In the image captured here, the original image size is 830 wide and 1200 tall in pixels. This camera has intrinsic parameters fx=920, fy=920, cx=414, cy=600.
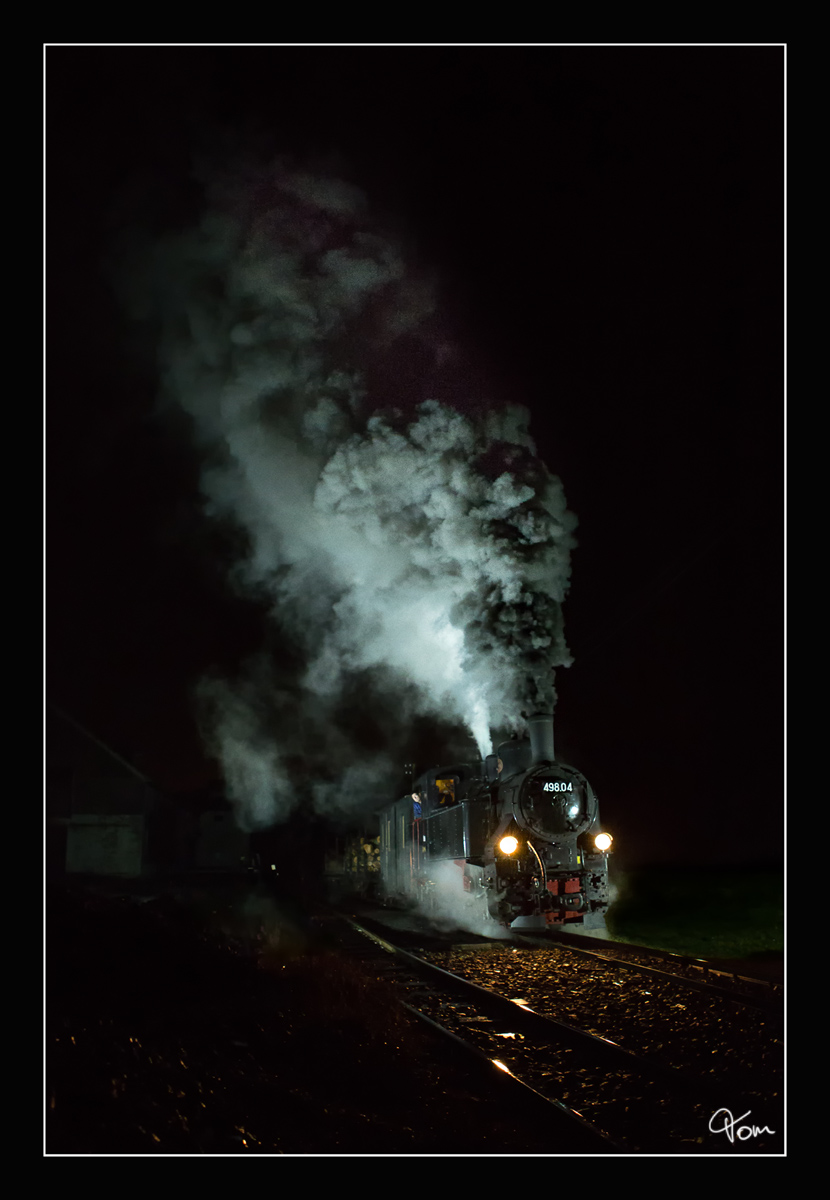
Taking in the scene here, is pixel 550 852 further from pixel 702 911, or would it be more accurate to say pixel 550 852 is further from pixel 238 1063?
pixel 702 911

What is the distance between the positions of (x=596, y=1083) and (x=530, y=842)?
7.77 m

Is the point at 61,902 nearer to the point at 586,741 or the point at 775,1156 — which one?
the point at 775,1156

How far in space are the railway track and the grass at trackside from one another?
6.11 metres

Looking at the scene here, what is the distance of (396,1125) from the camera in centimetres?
578

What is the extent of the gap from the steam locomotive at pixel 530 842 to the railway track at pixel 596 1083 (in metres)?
Result: 4.46

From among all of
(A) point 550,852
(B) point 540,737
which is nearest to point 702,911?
(A) point 550,852

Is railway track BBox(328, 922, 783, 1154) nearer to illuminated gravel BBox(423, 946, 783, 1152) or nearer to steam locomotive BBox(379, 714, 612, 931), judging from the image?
illuminated gravel BBox(423, 946, 783, 1152)

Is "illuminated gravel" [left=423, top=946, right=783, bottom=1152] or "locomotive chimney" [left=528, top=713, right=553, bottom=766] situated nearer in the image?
"illuminated gravel" [left=423, top=946, right=783, bottom=1152]

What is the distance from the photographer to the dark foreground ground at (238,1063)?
559 cm

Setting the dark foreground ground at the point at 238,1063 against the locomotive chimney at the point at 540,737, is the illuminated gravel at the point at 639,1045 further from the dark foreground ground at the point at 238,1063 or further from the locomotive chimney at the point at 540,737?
the locomotive chimney at the point at 540,737

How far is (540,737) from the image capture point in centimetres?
1511

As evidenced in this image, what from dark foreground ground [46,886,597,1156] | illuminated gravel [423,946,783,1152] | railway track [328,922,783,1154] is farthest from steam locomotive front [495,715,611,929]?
railway track [328,922,783,1154]

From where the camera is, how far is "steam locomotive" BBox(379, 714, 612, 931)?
1425cm

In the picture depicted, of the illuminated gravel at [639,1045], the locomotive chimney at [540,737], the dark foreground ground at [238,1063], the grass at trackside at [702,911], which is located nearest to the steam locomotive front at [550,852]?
the locomotive chimney at [540,737]
